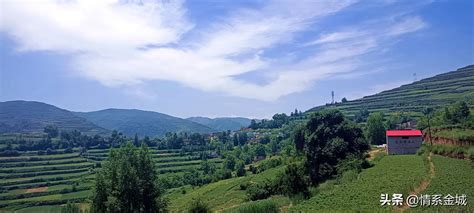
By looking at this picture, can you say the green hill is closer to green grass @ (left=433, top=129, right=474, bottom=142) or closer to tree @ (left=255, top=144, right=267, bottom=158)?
tree @ (left=255, top=144, right=267, bottom=158)

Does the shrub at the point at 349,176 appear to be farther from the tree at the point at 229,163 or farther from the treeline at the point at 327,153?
the tree at the point at 229,163

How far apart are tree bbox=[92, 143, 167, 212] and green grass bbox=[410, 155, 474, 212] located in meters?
27.1

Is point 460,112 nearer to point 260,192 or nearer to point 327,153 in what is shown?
point 327,153

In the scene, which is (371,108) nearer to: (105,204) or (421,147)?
(421,147)

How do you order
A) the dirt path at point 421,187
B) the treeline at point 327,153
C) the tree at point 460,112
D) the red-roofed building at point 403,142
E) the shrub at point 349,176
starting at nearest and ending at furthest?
the dirt path at point 421,187 → the shrub at point 349,176 → the treeline at point 327,153 → the red-roofed building at point 403,142 → the tree at point 460,112

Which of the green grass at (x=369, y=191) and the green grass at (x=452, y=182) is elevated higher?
the green grass at (x=452, y=182)

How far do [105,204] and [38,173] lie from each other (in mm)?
83067

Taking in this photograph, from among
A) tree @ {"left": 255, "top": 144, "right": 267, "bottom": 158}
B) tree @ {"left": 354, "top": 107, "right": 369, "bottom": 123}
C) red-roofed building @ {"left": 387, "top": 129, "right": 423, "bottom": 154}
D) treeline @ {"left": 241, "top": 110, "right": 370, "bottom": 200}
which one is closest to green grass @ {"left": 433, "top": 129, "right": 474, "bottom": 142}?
red-roofed building @ {"left": 387, "top": 129, "right": 423, "bottom": 154}

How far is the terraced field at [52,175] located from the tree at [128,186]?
170 feet

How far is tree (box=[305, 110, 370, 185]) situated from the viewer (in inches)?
2453

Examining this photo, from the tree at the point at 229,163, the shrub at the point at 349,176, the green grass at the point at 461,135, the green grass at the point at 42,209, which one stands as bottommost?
the green grass at the point at 42,209

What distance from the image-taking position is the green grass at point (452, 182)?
24.5m

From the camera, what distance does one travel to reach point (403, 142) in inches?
2862

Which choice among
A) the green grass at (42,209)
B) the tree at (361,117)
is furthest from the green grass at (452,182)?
the tree at (361,117)
